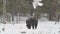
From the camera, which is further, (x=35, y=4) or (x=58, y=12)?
(x=58, y=12)

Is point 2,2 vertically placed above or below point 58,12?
above

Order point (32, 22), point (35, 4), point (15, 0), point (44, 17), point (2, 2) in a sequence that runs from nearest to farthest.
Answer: point (35, 4)
point (32, 22)
point (2, 2)
point (15, 0)
point (44, 17)

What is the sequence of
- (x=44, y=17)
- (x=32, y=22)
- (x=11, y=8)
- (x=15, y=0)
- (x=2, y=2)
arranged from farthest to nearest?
(x=44, y=17) < (x=11, y=8) < (x=15, y=0) < (x=2, y=2) < (x=32, y=22)

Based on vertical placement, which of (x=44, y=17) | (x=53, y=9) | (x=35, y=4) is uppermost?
(x=35, y=4)

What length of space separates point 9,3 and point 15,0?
107 cm

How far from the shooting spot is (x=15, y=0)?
98.3 ft

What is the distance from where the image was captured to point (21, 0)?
102ft

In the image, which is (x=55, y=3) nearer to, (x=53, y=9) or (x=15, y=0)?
(x=53, y=9)

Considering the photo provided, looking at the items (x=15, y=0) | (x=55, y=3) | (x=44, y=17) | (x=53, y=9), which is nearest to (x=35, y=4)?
(x=15, y=0)

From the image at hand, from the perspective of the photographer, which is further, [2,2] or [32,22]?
[2,2]

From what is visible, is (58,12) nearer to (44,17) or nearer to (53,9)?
(53,9)

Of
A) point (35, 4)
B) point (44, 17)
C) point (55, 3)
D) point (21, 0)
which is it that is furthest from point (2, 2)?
point (35, 4)

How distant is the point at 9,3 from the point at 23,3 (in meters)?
2.41

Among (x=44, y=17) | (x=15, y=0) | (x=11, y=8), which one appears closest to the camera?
(x=15, y=0)
